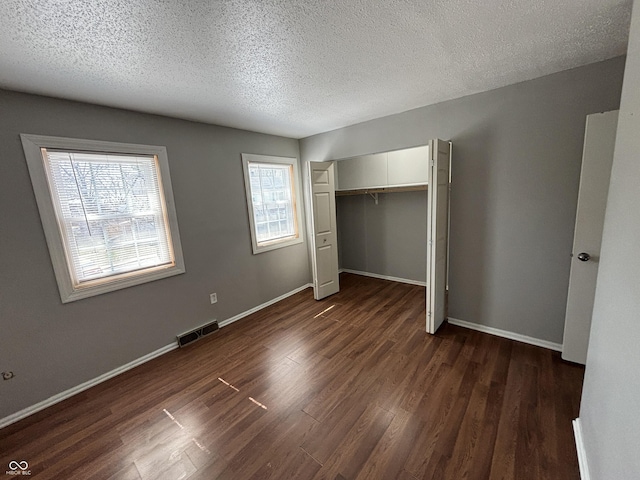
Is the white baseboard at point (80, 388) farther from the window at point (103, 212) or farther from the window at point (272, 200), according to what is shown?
the window at point (272, 200)

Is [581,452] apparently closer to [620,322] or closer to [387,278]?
[620,322]

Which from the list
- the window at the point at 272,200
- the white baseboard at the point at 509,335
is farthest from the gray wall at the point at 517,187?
the window at the point at 272,200

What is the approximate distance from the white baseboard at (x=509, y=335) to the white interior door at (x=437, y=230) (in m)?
0.23

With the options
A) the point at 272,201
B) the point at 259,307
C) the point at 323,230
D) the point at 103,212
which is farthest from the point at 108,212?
the point at 323,230

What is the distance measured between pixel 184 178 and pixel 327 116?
1780 millimetres

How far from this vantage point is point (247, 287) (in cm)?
340

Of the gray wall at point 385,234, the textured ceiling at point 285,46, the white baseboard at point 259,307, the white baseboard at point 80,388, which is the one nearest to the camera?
the textured ceiling at point 285,46

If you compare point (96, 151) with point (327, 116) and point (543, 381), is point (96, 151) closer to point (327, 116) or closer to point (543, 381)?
point (327, 116)

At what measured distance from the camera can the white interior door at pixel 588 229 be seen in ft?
5.79

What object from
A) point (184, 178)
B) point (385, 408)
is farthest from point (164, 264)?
point (385, 408)

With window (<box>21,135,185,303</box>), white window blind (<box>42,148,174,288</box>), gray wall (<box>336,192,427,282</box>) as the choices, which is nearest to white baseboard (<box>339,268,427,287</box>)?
gray wall (<box>336,192,427,282</box>)

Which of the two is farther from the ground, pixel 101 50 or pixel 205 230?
pixel 101 50

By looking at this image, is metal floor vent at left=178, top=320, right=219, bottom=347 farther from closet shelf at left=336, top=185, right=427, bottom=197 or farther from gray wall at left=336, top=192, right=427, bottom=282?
closet shelf at left=336, top=185, right=427, bottom=197

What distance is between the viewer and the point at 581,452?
1361 millimetres
